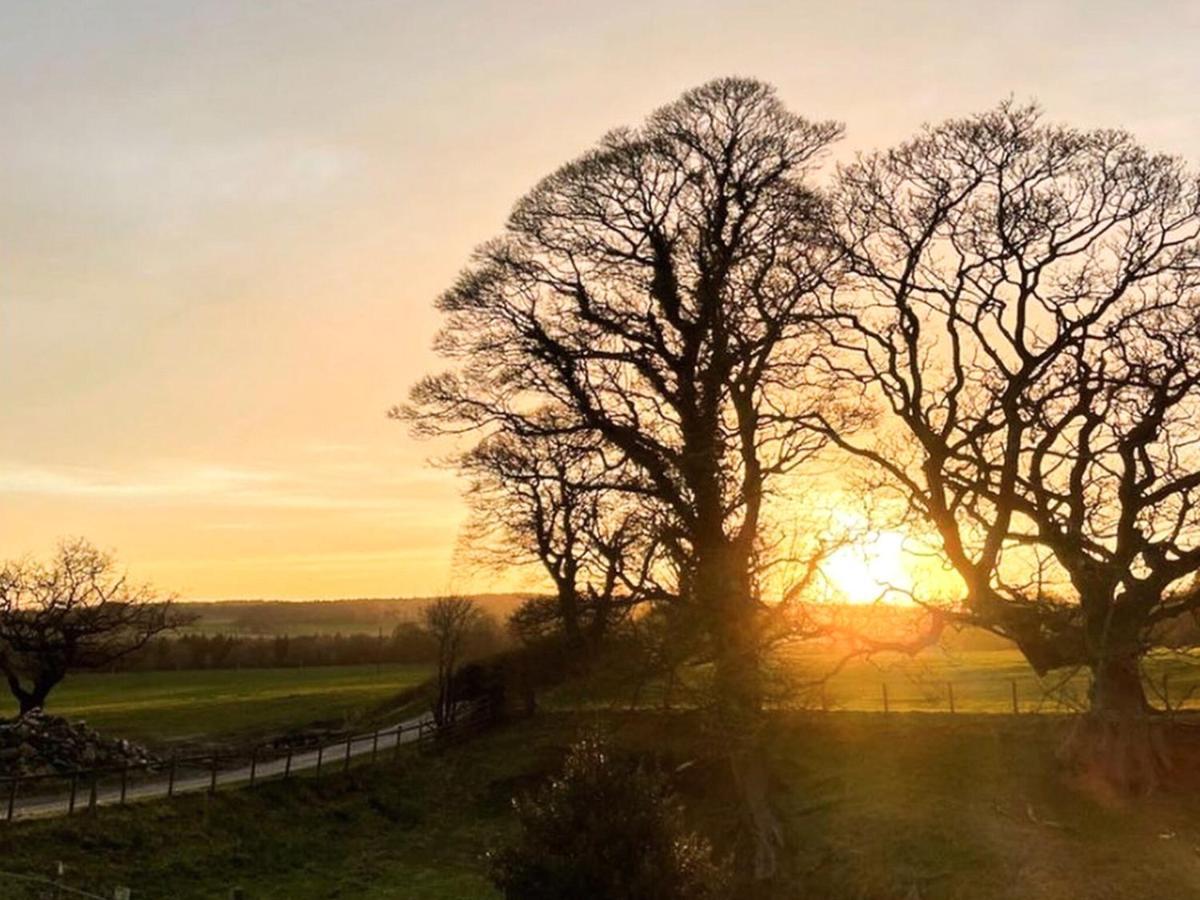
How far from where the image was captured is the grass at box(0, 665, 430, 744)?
44.0 meters

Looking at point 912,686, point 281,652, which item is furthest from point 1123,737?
point 281,652

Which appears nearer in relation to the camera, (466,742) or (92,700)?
(466,742)

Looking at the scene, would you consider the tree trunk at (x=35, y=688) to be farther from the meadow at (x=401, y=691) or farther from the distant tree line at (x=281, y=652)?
the distant tree line at (x=281, y=652)

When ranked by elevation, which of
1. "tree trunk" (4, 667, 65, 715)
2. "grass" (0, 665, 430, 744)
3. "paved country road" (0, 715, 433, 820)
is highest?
"tree trunk" (4, 667, 65, 715)

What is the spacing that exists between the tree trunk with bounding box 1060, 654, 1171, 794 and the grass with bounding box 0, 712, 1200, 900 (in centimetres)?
57

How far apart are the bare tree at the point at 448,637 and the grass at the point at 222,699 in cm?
637

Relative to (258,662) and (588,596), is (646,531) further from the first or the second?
(258,662)

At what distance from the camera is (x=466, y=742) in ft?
116

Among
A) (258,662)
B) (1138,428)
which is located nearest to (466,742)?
(1138,428)

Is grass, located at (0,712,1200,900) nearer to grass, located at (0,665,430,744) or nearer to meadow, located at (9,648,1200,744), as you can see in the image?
meadow, located at (9,648,1200,744)

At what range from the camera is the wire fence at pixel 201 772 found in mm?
23033

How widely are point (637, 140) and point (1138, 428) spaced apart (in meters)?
10.9

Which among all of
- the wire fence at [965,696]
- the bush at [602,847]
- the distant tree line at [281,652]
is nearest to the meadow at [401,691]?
the wire fence at [965,696]

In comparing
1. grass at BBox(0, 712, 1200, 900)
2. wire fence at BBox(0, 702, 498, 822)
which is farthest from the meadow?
wire fence at BBox(0, 702, 498, 822)
